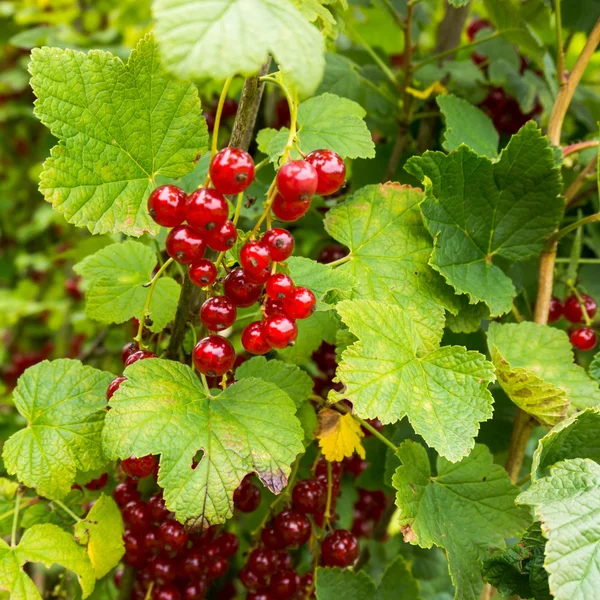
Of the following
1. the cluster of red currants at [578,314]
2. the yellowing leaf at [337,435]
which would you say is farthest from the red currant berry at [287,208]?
the cluster of red currants at [578,314]

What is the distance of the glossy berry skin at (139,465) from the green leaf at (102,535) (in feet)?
0.50

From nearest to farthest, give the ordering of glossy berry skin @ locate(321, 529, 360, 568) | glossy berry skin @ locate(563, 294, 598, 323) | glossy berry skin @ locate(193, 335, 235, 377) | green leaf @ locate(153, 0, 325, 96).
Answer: green leaf @ locate(153, 0, 325, 96), glossy berry skin @ locate(193, 335, 235, 377), glossy berry skin @ locate(321, 529, 360, 568), glossy berry skin @ locate(563, 294, 598, 323)

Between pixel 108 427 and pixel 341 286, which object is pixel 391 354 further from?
pixel 108 427

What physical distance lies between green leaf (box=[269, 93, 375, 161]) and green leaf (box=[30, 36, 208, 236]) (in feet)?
0.45

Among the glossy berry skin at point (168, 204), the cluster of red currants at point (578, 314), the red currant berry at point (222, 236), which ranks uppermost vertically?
the glossy berry skin at point (168, 204)

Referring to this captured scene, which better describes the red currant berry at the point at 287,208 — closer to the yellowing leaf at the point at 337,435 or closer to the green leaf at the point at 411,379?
the green leaf at the point at 411,379

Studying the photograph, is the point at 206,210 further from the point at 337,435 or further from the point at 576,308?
the point at 576,308

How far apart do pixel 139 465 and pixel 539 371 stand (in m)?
0.60

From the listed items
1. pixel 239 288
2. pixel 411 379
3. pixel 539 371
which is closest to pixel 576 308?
pixel 539 371

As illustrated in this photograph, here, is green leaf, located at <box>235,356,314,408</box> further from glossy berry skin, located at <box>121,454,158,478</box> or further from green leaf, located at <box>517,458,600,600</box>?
green leaf, located at <box>517,458,600,600</box>

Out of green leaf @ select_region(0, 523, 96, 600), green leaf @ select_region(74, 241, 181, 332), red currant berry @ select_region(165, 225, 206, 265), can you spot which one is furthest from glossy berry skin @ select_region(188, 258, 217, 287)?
green leaf @ select_region(0, 523, 96, 600)

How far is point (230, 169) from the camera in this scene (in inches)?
26.0

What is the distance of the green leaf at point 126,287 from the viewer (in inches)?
37.7

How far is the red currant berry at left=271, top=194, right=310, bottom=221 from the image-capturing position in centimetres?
70
